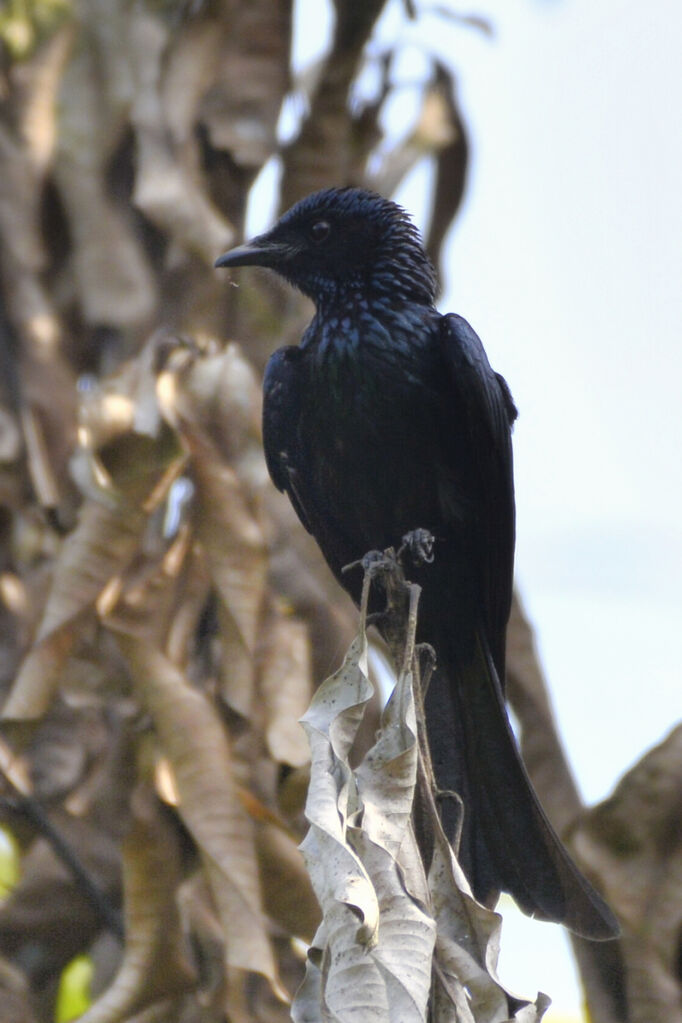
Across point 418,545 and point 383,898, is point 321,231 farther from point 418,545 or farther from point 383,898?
point 383,898

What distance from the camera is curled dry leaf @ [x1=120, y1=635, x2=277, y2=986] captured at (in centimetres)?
328

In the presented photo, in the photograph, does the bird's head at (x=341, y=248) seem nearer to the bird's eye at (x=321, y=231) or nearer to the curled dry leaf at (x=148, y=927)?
the bird's eye at (x=321, y=231)

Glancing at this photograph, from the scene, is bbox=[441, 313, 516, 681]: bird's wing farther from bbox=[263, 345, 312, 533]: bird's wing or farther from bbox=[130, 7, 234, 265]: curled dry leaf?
bbox=[130, 7, 234, 265]: curled dry leaf

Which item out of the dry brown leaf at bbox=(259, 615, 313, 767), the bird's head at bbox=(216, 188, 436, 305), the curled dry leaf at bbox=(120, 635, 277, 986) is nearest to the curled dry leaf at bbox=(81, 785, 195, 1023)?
the curled dry leaf at bbox=(120, 635, 277, 986)

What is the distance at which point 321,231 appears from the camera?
388cm

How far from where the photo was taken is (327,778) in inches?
84.5

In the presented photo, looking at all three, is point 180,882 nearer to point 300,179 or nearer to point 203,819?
point 203,819

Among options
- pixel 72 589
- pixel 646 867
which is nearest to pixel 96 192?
pixel 72 589

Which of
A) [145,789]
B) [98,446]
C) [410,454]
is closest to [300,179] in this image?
[98,446]

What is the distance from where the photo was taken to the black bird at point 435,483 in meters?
3.18

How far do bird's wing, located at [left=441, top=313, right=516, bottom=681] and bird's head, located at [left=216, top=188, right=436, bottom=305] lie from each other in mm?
416

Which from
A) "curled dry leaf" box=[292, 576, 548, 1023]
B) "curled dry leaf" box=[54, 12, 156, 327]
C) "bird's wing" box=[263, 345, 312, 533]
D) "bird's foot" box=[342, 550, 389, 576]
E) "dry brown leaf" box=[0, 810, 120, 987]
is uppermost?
"curled dry leaf" box=[54, 12, 156, 327]

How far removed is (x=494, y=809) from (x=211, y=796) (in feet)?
2.48

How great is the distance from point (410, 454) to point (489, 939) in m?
1.43
